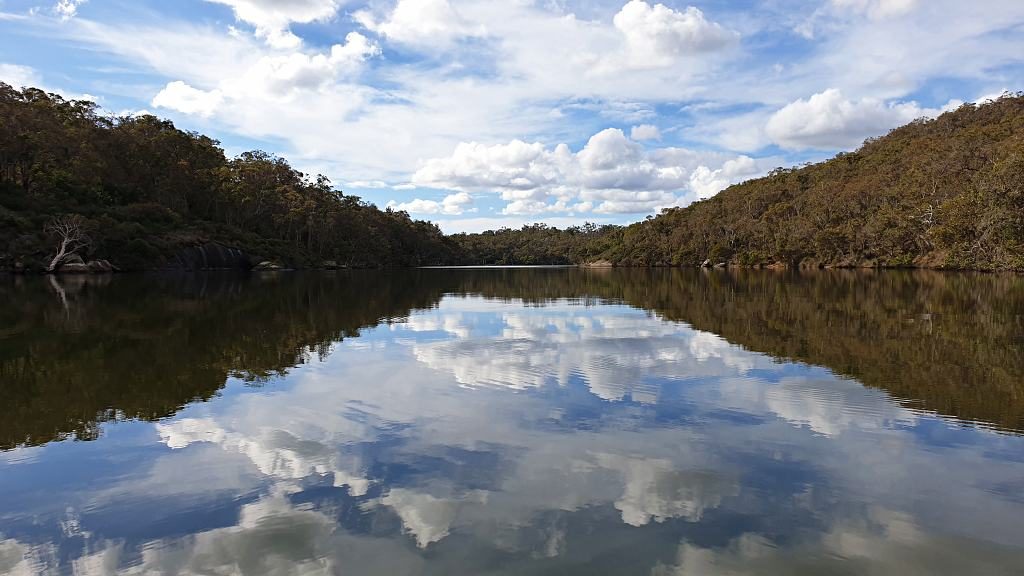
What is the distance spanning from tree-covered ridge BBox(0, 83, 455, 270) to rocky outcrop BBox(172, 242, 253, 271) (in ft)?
3.22

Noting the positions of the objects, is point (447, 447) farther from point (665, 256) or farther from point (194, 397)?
point (665, 256)

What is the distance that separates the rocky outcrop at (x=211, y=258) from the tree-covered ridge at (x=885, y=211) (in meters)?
87.0

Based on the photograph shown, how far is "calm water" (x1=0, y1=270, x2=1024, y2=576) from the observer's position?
5.03 m

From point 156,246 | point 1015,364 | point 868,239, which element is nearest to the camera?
point 1015,364

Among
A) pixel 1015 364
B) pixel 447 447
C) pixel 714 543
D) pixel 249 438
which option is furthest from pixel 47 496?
pixel 1015 364

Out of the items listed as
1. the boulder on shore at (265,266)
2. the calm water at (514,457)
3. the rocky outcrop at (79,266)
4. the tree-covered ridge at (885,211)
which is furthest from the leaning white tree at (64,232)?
the tree-covered ridge at (885,211)

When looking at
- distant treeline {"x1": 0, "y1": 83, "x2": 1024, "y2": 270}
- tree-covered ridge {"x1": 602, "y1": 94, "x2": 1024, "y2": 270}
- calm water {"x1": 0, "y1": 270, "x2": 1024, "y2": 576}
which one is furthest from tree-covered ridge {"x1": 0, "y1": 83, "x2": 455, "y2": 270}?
tree-covered ridge {"x1": 602, "y1": 94, "x2": 1024, "y2": 270}

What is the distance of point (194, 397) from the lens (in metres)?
10.5

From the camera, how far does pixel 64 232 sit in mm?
61000

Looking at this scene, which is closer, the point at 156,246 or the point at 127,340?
the point at 127,340

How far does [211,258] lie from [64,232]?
22.4 m

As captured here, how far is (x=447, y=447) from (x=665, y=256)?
144500mm

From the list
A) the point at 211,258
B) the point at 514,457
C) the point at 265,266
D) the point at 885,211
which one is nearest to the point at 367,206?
the point at 265,266

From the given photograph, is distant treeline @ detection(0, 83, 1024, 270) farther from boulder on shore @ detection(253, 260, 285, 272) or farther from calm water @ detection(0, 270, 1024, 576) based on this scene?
calm water @ detection(0, 270, 1024, 576)
